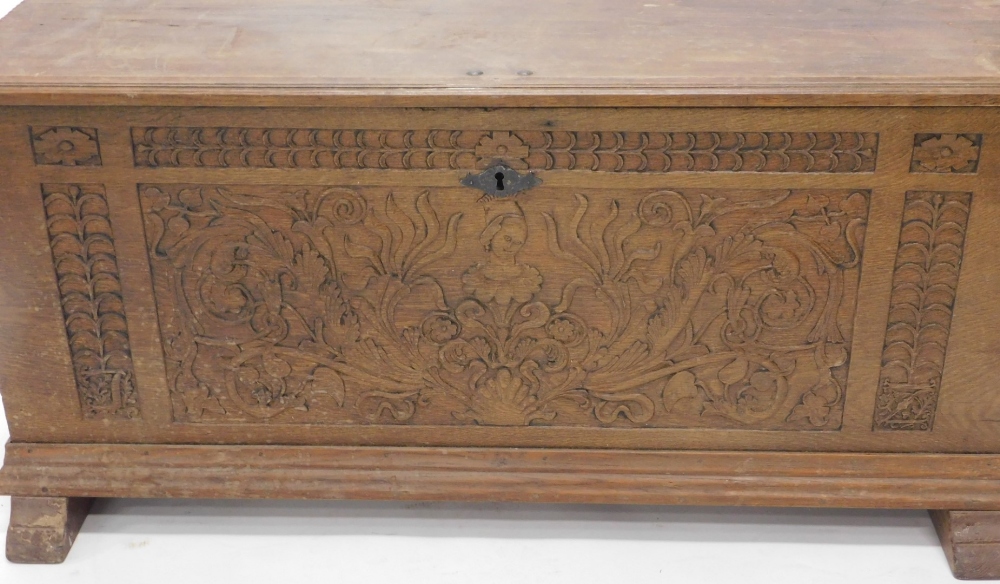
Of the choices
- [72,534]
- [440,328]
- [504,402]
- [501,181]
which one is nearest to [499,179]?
A: [501,181]

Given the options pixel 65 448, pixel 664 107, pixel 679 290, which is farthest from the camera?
pixel 65 448

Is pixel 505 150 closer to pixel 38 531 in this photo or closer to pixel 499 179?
pixel 499 179

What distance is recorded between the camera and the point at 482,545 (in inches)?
88.3

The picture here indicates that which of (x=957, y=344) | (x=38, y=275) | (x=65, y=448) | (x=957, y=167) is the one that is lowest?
(x=65, y=448)

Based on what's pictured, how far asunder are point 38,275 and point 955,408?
1.56 m

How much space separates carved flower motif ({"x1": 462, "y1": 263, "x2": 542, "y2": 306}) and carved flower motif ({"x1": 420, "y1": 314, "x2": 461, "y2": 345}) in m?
0.07

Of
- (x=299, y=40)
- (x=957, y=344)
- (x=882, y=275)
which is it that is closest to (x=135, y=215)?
(x=299, y=40)

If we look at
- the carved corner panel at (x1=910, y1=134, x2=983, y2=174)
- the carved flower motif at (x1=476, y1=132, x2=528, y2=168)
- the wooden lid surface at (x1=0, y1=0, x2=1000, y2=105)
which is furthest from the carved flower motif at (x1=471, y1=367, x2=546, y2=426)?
the carved corner panel at (x1=910, y1=134, x2=983, y2=174)

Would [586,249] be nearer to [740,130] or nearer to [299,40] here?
[740,130]

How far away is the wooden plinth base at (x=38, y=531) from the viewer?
2205mm

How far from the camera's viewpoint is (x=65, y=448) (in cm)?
220

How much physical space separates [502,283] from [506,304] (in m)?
0.04

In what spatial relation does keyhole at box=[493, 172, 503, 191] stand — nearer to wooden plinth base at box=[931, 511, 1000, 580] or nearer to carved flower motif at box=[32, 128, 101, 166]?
carved flower motif at box=[32, 128, 101, 166]

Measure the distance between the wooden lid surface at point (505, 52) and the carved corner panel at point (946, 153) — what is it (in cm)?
6
